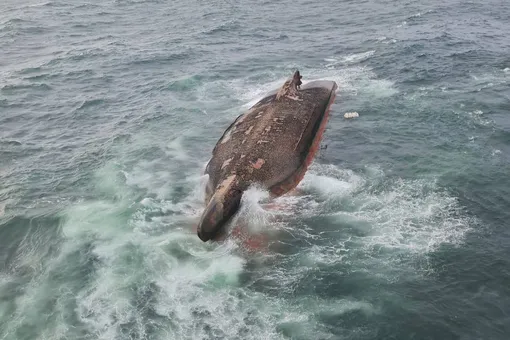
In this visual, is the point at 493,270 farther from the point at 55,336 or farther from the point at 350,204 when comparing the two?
the point at 55,336

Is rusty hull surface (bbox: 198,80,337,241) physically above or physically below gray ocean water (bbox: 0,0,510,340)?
above

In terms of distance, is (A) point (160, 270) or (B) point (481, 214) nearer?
(A) point (160, 270)

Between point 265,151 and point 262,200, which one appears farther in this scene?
point 265,151

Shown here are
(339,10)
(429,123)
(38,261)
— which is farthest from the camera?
(339,10)

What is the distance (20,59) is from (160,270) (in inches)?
1958

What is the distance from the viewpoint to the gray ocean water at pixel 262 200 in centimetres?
2061

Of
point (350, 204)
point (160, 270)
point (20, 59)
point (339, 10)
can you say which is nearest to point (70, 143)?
point (160, 270)

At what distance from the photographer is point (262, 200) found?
27.4 m

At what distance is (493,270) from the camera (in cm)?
2178

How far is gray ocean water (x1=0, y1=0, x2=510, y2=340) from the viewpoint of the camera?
2061 cm

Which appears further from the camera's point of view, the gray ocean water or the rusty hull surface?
the rusty hull surface

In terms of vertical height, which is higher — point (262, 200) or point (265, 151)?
point (265, 151)

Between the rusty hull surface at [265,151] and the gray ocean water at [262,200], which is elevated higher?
the rusty hull surface at [265,151]

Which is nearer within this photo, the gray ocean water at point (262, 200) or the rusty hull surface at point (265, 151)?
the gray ocean water at point (262, 200)
